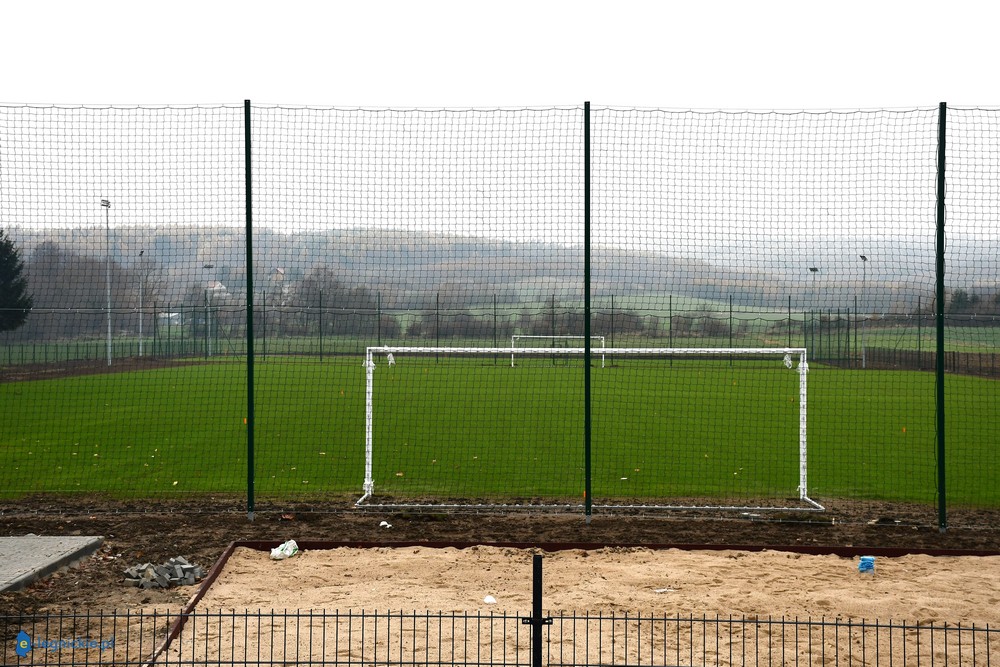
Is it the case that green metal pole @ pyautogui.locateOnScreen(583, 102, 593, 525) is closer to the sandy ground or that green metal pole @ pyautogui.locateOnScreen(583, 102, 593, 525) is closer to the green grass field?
the sandy ground

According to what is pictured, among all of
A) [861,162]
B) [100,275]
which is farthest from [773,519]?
[100,275]

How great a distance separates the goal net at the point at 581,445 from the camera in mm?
10656

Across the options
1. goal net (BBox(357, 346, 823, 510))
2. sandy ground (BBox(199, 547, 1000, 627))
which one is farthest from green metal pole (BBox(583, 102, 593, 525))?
sandy ground (BBox(199, 547, 1000, 627))

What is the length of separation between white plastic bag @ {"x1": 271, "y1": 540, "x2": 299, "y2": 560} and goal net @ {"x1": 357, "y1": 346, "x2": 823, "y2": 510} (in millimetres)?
2017

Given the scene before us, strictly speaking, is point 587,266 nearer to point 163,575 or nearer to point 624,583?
point 624,583

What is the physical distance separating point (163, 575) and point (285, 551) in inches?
44.3

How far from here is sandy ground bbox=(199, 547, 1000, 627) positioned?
20.9 feet

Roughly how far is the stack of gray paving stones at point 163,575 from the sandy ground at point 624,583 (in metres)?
0.25

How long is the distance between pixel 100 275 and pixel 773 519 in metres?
10.5

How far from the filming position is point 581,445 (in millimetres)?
15703

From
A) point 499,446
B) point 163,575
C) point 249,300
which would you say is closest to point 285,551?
point 163,575

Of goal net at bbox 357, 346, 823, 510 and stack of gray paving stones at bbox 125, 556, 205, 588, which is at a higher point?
stack of gray paving stones at bbox 125, 556, 205, 588

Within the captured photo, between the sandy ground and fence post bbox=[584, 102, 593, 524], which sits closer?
the sandy ground

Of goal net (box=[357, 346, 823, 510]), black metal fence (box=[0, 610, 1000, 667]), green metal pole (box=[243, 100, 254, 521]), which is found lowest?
goal net (box=[357, 346, 823, 510])
